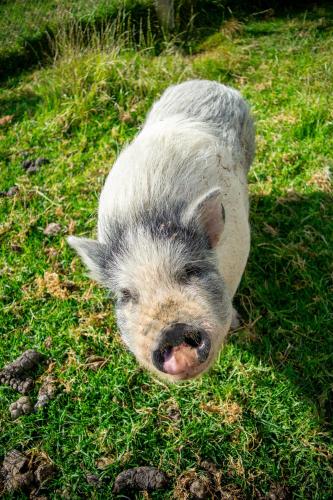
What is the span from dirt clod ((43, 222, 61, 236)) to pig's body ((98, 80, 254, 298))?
1.15m

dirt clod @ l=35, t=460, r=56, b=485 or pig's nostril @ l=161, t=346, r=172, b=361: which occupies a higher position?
pig's nostril @ l=161, t=346, r=172, b=361

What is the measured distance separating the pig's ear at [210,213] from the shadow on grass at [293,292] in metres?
1.07

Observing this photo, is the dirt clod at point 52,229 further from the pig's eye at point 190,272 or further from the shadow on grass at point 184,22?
the shadow on grass at point 184,22

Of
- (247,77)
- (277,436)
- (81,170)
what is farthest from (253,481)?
(247,77)

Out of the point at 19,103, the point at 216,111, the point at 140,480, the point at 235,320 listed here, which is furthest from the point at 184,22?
the point at 140,480

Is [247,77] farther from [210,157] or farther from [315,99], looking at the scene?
[210,157]

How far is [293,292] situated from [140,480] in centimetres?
169

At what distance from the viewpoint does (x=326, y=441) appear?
266 cm

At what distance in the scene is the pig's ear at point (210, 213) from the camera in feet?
7.47

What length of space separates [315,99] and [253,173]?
1189 millimetres

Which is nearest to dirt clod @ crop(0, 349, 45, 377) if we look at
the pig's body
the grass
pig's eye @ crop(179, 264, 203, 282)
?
the grass

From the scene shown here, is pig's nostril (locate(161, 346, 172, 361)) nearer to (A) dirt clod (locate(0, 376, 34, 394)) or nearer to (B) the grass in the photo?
(B) the grass

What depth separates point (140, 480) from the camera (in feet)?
8.50

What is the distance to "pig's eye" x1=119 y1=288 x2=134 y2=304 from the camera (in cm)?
232
